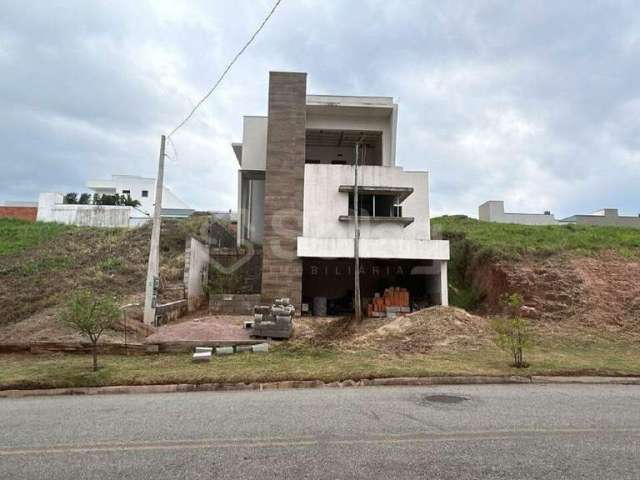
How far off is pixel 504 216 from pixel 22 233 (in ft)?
138

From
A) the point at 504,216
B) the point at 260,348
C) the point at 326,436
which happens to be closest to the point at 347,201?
the point at 260,348

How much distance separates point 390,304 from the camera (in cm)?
1970

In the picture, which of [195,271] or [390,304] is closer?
[390,304]

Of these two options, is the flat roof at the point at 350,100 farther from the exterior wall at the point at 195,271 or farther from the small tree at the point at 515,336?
the small tree at the point at 515,336

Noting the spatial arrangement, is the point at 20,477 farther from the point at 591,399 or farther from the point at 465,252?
the point at 465,252

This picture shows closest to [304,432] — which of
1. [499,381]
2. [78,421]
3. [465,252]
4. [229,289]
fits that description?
[78,421]

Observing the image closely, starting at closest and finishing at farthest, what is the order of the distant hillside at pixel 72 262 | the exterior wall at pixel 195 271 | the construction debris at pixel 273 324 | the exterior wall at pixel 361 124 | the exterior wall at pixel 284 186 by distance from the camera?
the construction debris at pixel 273 324 < the distant hillside at pixel 72 262 < the exterior wall at pixel 195 271 < the exterior wall at pixel 284 186 < the exterior wall at pixel 361 124

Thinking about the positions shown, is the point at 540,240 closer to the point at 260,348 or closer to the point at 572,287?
the point at 572,287

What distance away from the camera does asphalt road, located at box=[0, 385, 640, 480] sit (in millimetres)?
3967

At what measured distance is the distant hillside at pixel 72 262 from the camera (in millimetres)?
18203

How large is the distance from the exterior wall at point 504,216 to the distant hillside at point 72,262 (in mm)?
28929

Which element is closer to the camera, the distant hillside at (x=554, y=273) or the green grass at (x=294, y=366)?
the green grass at (x=294, y=366)

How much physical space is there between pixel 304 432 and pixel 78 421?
3.35 m

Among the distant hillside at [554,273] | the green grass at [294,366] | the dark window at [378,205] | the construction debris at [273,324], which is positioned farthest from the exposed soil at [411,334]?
the dark window at [378,205]
